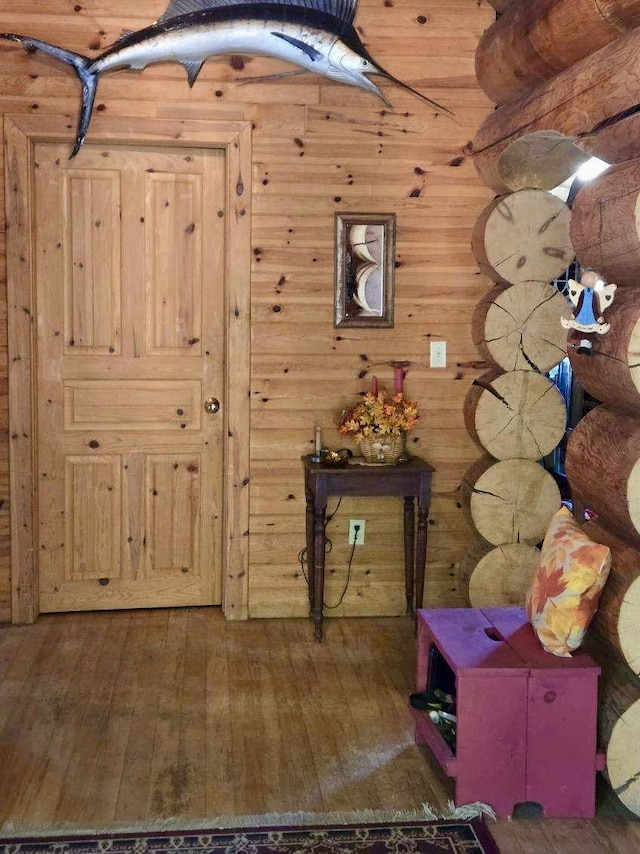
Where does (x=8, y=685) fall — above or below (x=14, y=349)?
below

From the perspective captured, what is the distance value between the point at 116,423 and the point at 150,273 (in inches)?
26.9

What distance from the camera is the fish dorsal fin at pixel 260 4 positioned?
12.7 ft

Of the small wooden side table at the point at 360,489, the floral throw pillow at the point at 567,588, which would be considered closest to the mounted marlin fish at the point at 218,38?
the small wooden side table at the point at 360,489

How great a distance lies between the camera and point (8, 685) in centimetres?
343

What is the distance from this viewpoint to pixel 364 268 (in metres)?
4.11

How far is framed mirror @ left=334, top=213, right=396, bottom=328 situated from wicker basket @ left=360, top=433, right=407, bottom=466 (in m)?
0.54

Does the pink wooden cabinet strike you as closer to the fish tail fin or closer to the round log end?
the round log end

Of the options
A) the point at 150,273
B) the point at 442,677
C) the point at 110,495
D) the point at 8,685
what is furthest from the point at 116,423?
the point at 442,677

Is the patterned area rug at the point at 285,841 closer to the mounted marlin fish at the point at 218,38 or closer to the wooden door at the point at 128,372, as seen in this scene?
the wooden door at the point at 128,372

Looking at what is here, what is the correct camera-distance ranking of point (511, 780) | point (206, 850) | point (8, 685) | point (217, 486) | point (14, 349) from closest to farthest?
point (206, 850) → point (511, 780) → point (8, 685) → point (14, 349) → point (217, 486)

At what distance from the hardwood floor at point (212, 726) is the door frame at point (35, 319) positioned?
31cm

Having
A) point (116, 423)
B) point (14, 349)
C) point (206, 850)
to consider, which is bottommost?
point (206, 850)

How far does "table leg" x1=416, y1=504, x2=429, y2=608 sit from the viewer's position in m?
3.92

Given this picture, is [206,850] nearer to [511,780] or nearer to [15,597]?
[511,780]
